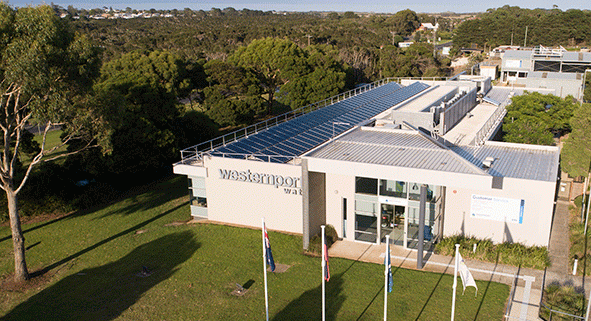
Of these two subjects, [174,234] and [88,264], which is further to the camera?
[174,234]

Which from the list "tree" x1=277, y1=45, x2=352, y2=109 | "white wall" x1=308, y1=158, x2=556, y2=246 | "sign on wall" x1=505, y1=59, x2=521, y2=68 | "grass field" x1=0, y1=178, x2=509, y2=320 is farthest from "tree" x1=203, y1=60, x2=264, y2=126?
"sign on wall" x1=505, y1=59, x2=521, y2=68

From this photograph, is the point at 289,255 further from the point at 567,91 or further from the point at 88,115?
the point at 567,91

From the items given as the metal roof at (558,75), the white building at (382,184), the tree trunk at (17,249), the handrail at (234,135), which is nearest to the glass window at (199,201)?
the white building at (382,184)

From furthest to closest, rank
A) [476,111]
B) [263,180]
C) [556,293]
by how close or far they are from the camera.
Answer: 1. [476,111]
2. [263,180]
3. [556,293]

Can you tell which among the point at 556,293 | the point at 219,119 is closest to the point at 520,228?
the point at 556,293

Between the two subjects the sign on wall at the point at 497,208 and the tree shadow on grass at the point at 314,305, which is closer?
the tree shadow on grass at the point at 314,305

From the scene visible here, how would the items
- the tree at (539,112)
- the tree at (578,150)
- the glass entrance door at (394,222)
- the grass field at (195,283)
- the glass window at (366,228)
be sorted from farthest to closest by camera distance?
the tree at (539,112) < the tree at (578,150) < the glass window at (366,228) < the glass entrance door at (394,222) < the grass field at (195,283)

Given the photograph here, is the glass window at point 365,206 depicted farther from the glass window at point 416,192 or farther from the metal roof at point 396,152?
the metal roof at point 396,152
